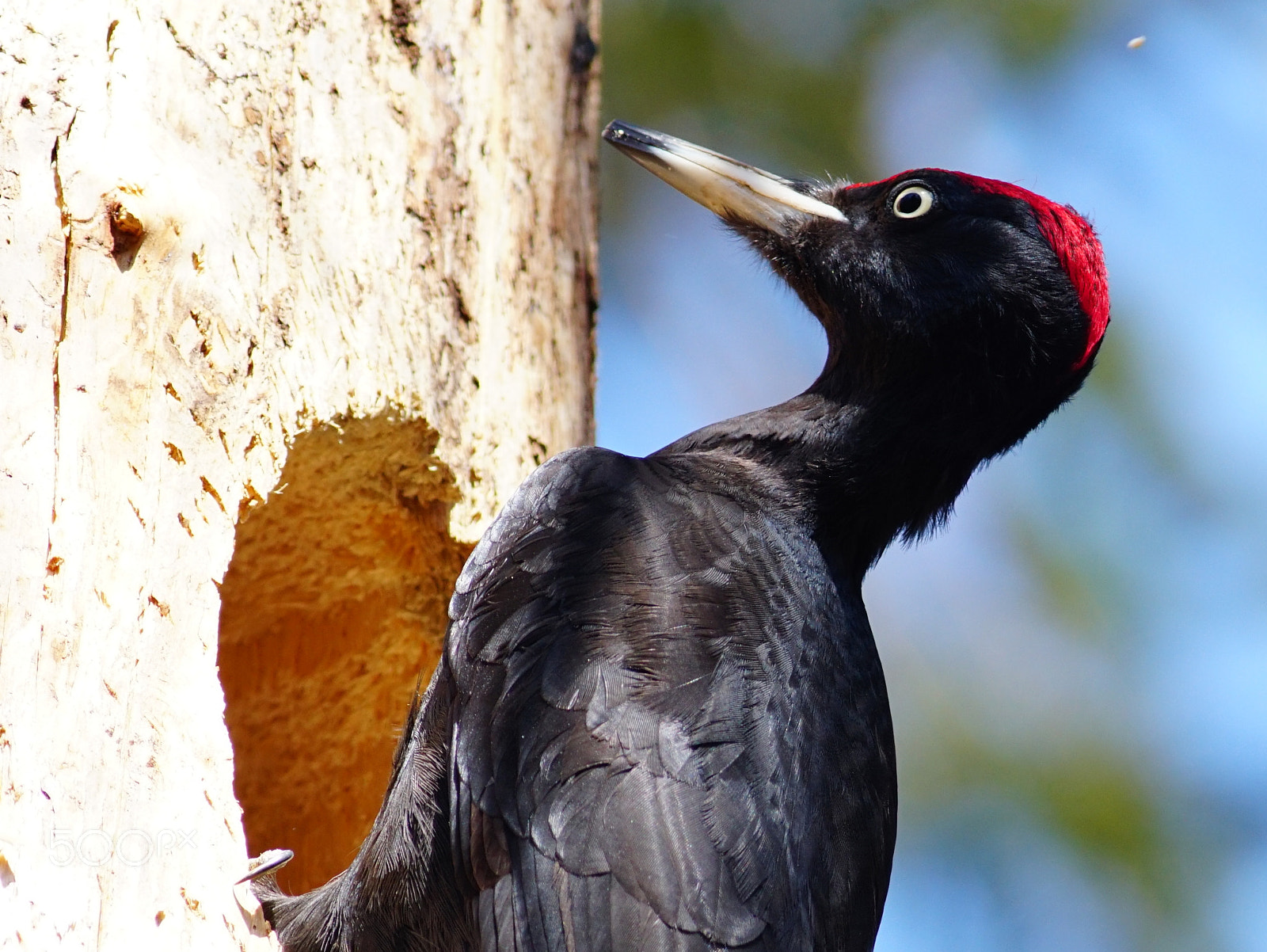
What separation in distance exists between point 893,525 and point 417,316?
1.32 meters

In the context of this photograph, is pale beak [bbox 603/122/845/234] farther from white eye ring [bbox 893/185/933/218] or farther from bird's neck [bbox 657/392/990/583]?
bird's neck [bbox 657/392/990/583]

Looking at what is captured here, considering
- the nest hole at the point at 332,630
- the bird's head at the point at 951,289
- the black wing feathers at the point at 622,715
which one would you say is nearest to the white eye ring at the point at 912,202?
the bird's head at the point at 951,289

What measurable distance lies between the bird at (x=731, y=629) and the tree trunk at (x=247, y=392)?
0.41 meters

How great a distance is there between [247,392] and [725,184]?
4.97ft

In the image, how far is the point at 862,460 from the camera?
10.7 ft

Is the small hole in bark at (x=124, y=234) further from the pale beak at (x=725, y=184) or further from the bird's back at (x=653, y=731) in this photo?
the pale beak at (x=725, y=184)

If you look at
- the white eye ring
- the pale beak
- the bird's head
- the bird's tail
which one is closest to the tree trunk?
the bird's tail

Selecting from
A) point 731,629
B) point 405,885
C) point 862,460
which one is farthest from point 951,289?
point 405,885

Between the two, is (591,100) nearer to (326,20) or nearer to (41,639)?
(326,20)

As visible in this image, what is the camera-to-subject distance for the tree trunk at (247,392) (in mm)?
2207

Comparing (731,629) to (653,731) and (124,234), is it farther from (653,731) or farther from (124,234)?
(124,234)

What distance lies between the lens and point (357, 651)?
361 cm

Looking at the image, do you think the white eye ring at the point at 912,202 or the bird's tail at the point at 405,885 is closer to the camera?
the bird's tail at the point at 405,885

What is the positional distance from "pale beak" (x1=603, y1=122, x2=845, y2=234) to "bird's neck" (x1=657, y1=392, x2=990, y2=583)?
0.60 metres
